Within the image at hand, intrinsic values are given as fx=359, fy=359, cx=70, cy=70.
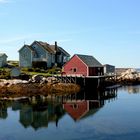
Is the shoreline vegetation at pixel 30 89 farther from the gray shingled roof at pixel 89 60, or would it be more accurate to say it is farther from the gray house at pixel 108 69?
the gray house at pixel 108 69

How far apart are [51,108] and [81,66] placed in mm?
28048

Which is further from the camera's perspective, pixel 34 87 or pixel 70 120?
pixel 34 87

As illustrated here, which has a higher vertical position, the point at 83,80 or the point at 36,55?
the point at 36,55

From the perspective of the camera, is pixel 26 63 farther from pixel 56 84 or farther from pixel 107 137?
pixel 107 137

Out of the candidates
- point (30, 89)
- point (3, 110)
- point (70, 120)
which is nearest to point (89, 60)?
point (30, 89)

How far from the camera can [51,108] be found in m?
46.1

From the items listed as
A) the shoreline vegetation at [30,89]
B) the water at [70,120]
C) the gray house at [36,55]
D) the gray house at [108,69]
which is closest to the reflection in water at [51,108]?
the water at [70,120]

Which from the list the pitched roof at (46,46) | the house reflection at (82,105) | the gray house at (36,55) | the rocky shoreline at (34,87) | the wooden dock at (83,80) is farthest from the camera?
the pitched roof at (46,46)

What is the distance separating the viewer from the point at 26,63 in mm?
92375

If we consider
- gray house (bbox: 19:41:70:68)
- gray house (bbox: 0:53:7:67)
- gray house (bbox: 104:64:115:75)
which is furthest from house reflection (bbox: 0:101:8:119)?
gray house (bbox: 104:64:115:75)

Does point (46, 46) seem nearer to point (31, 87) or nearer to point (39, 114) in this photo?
point (31, 87)

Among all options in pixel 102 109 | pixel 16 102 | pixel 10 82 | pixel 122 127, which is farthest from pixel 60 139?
pixel 10 82

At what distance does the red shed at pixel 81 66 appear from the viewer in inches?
2869

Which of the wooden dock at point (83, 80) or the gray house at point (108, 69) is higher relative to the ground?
the gray house at point (108, 69)
